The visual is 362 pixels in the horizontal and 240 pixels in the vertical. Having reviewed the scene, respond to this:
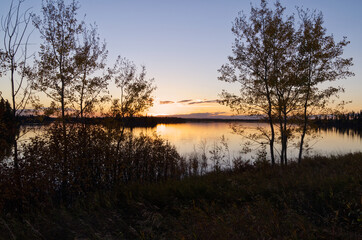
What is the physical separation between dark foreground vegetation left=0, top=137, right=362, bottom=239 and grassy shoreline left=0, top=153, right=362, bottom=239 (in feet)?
0.08

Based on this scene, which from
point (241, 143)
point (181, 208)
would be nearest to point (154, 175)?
point (181, 208)

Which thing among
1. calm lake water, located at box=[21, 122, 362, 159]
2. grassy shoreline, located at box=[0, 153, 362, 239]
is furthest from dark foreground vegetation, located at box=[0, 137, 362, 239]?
calm lake water, located at box=[21, 122, 362, 159]

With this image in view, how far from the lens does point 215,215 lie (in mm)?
6723

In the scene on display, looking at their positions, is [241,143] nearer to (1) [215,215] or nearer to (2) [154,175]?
(2) [154,175]

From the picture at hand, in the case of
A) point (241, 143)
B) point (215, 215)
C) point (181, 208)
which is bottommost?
point (241, 143)

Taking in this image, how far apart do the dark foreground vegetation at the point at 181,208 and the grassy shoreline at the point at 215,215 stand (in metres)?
0.03

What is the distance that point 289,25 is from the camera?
16.3m

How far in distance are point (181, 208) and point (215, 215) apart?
1845 mm

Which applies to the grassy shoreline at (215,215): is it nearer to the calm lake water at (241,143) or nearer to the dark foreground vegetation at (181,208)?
the dark foreground vegetation at (181,208)

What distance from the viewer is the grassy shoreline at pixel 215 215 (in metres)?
5.47

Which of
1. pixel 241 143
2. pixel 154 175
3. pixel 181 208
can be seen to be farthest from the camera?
pixel 241 143

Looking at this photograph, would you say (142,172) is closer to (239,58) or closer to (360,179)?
(239,58)

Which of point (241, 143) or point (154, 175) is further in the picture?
point (241, 143)

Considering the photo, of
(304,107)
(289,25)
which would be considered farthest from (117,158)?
(289,25)
